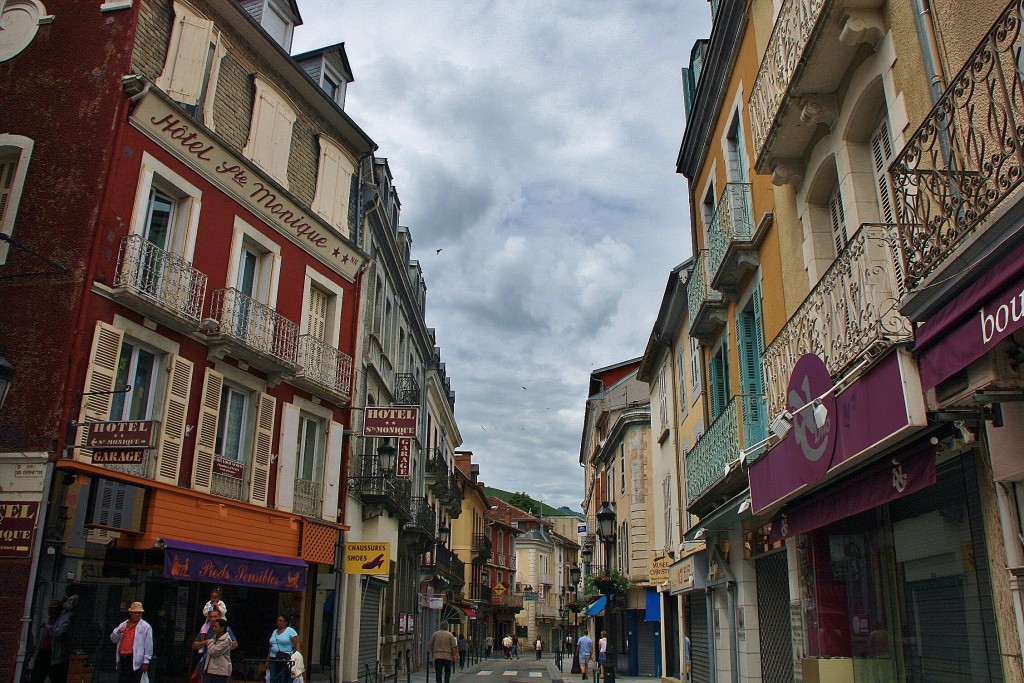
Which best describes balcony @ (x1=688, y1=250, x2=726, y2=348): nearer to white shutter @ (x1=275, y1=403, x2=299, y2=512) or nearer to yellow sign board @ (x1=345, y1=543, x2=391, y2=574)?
yellow sign board @ (x1=345, y1=543, x2=391, y2=574)

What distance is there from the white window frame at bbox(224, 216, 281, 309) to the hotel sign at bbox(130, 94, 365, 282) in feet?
1.47

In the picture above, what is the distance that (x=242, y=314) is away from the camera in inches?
607

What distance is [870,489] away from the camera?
6.83 metres

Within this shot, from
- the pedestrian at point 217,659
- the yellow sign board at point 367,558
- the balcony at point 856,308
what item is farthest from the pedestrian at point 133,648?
the balcony at point 856,308

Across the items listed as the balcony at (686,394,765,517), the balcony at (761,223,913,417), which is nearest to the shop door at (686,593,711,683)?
the balcony at (686,394,765,517)

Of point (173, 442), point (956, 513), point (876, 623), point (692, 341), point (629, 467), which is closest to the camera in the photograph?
point (956, 513)

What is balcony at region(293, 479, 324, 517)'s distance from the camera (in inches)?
677

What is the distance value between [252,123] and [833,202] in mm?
11837

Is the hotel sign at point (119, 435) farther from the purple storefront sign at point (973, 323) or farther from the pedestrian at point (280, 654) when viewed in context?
the purple storefront sign at point (973, 323)

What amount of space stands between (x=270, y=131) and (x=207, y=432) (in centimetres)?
661

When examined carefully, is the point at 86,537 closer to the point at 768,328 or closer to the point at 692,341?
the point at 768,328

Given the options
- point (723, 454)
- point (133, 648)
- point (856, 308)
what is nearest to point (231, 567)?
point (133, 648)

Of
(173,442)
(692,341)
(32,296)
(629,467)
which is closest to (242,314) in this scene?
(173,442)

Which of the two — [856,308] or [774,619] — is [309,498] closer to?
[774,619]
